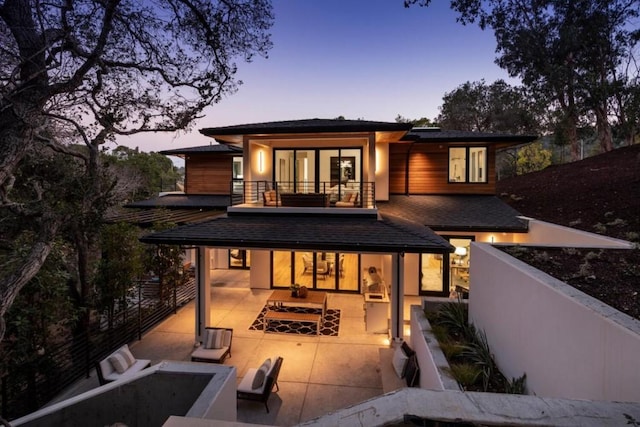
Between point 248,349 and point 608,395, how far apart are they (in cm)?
782

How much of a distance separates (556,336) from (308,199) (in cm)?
856

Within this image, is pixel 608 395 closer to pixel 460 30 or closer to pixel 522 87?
pixel 460 30

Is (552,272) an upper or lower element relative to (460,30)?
lower

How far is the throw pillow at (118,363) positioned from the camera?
23.9 feet

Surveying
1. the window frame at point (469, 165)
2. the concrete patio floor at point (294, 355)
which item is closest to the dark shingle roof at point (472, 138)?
the window frame at point (469, 165)

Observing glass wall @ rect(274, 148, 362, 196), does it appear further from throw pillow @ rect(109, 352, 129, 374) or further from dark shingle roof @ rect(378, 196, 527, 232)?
throw pillow @ rect(109, 352, 129, 374)

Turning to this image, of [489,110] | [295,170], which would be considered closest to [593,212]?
[295,170]

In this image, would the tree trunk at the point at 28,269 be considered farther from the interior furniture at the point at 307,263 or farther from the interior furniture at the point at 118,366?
the interior furniture at the point at 307,263

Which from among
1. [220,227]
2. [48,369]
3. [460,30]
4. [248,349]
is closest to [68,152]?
[220,227]

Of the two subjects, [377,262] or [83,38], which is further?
[377,262]

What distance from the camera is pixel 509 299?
5.35 m

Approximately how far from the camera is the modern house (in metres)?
8.81

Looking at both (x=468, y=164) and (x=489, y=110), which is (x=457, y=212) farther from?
(x=489, y=110)

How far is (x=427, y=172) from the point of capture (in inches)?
610
